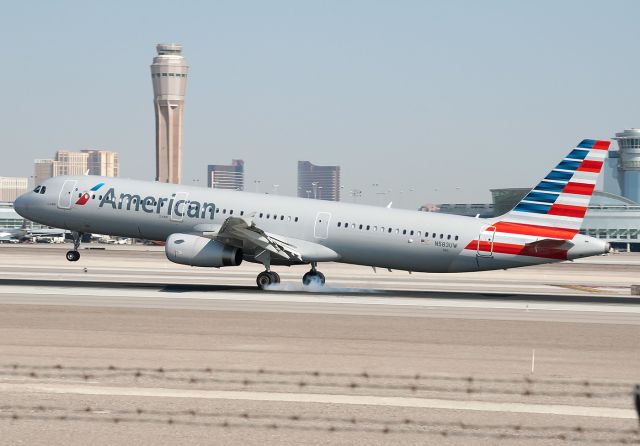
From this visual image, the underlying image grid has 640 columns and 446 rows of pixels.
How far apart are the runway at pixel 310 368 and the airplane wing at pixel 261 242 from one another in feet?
10.3

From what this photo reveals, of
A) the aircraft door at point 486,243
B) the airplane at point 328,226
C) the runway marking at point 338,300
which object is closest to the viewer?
the runway marking at point 338,300

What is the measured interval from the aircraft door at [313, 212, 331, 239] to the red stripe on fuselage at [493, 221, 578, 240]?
8.58 metres

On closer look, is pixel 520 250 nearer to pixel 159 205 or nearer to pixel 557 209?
pixel 557 209

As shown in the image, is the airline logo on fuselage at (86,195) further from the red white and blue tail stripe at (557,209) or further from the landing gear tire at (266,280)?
the red white and blue tail stripe at (557,209)

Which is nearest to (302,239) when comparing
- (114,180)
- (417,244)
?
(417,244)

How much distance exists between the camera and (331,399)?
20.3 meters

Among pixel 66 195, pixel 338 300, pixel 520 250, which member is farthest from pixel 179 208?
pixel 520 250

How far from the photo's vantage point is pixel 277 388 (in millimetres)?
21328

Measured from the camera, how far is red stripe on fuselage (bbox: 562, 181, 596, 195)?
4675 cm

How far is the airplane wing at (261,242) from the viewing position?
48000 millimetres

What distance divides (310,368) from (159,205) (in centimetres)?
2928

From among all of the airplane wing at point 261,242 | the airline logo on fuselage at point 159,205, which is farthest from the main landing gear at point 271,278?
the airline logo on fuselage at point 159,205

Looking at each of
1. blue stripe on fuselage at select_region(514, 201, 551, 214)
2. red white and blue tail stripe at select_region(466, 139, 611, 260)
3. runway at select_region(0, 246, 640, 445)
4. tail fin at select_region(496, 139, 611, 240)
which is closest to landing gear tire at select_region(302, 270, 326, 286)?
runway at select_region(0, 246, 640, 445)

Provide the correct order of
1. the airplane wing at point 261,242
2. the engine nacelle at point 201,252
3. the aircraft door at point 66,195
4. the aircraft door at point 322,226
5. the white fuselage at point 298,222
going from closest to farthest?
the airplane wing at point 261,242, the white fuselage at point 298,222, the engine nacelle at point 201,252, the aircraft door at point 322,226, the aircraft door at point 66,195
